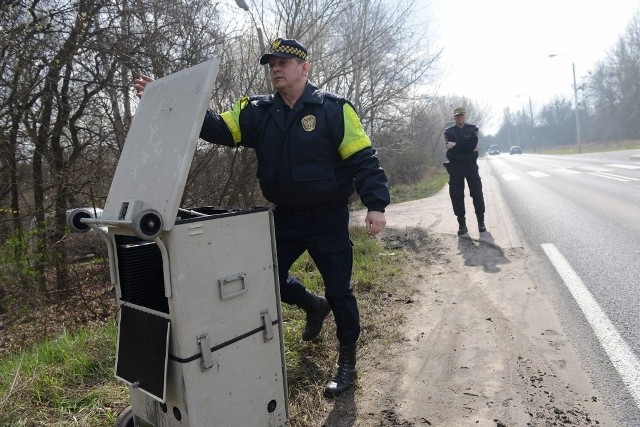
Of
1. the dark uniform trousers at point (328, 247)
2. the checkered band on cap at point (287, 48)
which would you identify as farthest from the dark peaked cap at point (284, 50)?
the dark uniform trousers at point (328, 247)

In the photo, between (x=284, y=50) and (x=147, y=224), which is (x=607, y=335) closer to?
(x=284, y=50)

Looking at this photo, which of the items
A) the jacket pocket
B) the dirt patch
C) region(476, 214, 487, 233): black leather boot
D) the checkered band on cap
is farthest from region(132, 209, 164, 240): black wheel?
region(476, 214, 487, 233): black leather boot

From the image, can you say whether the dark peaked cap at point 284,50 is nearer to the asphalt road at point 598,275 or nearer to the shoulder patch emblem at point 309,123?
the shoulder patch emblem at point 309,123

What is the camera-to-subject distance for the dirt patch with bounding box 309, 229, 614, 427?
90.2 inches

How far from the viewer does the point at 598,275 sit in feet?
14.7

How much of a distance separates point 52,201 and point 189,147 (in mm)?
5534

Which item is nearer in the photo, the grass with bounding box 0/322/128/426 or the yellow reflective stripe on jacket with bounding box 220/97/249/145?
the grass with bounding box 0/322/128/426

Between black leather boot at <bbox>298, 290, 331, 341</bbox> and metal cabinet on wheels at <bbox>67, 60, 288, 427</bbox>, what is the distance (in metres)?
0.91

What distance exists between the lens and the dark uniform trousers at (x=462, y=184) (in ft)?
22.4

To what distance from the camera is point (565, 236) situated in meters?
6.52

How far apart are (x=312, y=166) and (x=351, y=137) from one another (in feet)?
0.92

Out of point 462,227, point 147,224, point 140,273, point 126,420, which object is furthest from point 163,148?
point 462,227

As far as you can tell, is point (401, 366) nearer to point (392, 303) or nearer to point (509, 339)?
point (509, 339)

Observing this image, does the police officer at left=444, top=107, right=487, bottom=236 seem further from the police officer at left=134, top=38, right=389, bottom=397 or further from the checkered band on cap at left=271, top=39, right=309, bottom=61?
the checkered band on cap at left=271, top=39, right=309, bottom=61
